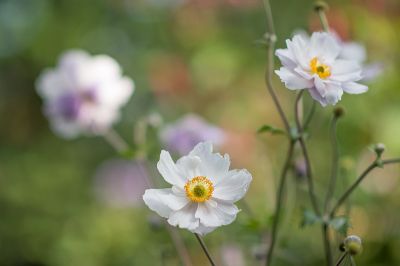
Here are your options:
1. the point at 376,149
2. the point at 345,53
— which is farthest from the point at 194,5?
the point at 376,149

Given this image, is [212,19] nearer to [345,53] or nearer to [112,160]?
[112,160]

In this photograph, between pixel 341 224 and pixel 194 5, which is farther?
pixel 194 5

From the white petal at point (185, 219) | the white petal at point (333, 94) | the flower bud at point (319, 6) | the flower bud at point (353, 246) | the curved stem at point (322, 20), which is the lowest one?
the flower bud at point (353, 246)

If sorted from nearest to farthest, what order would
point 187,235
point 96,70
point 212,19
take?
point 96,70, point 187,235, point 212,19

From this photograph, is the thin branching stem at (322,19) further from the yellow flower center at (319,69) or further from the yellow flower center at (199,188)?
the yellow flower center at (199,188)

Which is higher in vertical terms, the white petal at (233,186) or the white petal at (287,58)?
the white petal at (287,58)

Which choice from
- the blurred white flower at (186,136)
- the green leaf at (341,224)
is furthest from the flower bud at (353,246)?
the blurred white flower at (186,136)

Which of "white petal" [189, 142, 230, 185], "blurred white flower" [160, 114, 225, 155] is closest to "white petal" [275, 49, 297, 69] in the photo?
"white petal" [189, 142, 230, 185]
